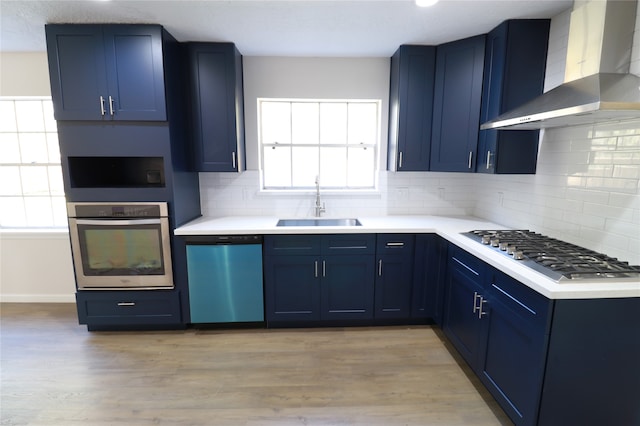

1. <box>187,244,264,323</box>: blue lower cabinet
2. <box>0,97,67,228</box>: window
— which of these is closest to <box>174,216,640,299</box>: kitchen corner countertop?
<box>187,244,264,323</box>: blue lower cabinet

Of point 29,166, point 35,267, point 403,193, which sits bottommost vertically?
point 35,267

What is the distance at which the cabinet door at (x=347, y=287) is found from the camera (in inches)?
109

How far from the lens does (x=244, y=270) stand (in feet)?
8.95

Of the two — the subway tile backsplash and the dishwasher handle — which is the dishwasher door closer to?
the dishwasher handle

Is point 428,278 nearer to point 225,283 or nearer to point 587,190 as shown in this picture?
point 587,190

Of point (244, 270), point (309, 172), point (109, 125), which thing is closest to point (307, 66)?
point (309, 172)

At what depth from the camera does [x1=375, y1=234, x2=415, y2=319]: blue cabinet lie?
2.75 metres

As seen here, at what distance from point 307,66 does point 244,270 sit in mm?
2095

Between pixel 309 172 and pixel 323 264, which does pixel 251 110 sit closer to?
pixel 309 172

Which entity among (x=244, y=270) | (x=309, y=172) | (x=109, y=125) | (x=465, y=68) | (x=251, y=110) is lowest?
(x=244, y=270)

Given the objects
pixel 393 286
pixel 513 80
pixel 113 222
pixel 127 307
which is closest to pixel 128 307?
pixel 127 307

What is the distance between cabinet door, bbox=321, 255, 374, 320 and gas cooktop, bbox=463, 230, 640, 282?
949 mm

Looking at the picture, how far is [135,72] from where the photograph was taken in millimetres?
2453

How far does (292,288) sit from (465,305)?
1.41 m
